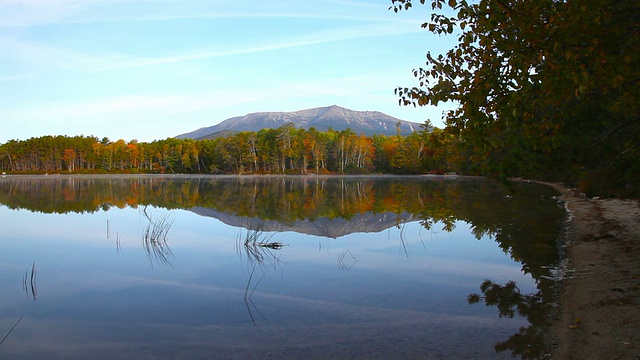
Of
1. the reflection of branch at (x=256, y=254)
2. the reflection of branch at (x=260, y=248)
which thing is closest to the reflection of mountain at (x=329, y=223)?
the reflection of branch at (x=260, y=248)

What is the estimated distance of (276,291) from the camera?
354 inches

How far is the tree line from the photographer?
112188mm

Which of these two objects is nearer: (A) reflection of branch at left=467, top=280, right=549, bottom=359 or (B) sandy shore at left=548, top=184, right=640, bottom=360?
(B) sandy shore at left=548, top=184, right=640, bottom=360

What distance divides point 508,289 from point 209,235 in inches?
407

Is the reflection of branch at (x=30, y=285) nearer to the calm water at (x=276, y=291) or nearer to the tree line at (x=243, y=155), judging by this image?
the calm water at (x=276, y=291)

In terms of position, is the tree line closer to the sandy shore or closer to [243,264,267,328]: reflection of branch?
the sandy shore

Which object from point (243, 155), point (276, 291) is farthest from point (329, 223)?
point (243, 155)

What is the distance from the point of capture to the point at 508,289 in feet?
29.6

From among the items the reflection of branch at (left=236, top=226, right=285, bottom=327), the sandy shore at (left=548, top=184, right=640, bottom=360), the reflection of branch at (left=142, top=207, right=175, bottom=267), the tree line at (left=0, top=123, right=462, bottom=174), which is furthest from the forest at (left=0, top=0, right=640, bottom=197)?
the tree line at (left=0, top=123, right=462, bottom=174)

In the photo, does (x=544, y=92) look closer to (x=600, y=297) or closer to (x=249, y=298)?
(x=600, y=297)

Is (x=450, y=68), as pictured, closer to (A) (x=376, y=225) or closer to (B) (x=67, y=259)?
(B) (x=67, y=259)

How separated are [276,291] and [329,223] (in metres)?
10.2

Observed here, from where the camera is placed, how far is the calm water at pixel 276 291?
→ 20.6 feet

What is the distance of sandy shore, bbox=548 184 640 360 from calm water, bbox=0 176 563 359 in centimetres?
38
